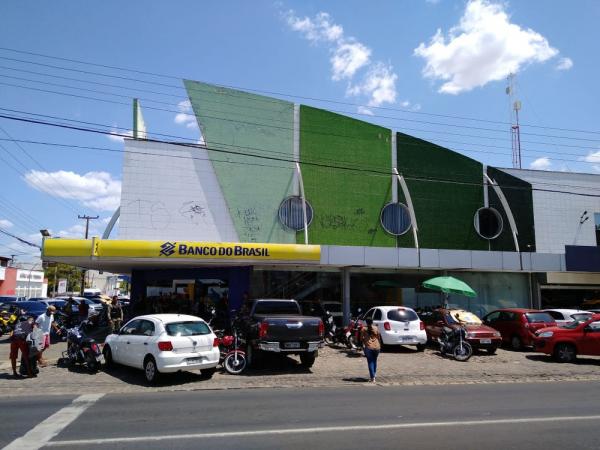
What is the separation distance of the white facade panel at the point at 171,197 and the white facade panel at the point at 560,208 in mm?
16940

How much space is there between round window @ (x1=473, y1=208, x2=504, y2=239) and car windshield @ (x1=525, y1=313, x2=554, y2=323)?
970cm

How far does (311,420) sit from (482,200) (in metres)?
22.6

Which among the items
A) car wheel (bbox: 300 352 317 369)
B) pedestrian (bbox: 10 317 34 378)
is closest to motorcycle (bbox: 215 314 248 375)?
car wheel (bbox: 300 352 317 369)

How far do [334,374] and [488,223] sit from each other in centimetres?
1829

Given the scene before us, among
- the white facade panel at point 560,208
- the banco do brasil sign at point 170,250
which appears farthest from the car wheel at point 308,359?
the white facade panel at point 560,208

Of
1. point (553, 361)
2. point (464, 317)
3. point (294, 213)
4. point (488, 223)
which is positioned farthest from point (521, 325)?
point (294, 213)

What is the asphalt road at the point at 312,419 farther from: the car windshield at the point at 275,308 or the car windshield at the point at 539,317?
the car windshield at the point at 539,317

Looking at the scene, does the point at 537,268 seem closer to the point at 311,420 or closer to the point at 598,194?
the point at 598,194

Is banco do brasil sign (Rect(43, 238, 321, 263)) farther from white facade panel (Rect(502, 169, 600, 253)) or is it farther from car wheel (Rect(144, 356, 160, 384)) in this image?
white facade panel (Rect(502, 169, 600, 253))

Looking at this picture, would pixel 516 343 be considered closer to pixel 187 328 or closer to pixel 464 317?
pixel 464 317

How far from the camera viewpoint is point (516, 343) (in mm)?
17812

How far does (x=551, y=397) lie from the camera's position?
373 inches

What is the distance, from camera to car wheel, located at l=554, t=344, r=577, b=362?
49.1ft

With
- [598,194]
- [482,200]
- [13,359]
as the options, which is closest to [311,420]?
[13,359]
